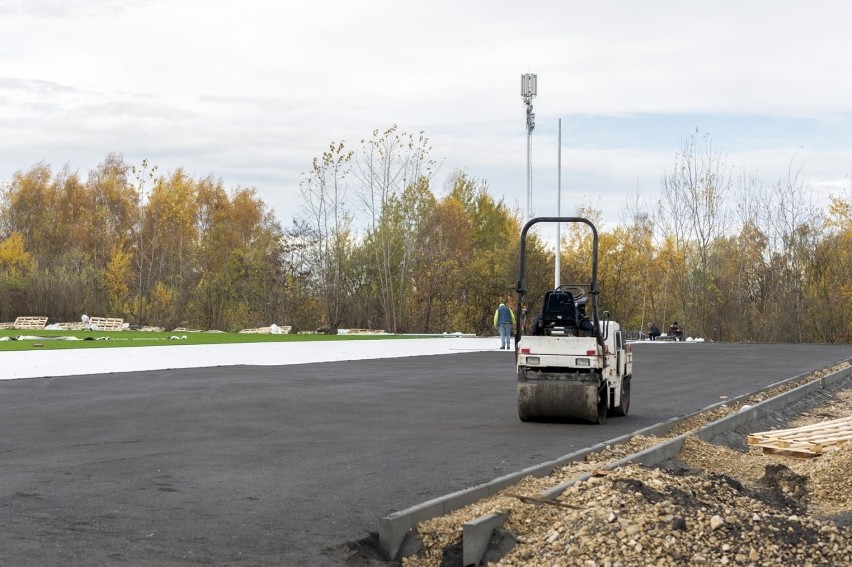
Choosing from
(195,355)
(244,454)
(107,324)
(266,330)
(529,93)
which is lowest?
(244,454)

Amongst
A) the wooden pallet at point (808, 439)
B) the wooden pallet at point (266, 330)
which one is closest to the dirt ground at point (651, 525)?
the wooden pallet at point (808, 439)

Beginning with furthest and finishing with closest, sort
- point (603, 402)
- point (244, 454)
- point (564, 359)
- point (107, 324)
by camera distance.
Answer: point (107, 324)
point (603, 402)
point (564, 359)
point (244, 454)

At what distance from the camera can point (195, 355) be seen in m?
29.3

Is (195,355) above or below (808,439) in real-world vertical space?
above

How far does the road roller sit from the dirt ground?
4424 mm

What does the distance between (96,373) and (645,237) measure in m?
61.7

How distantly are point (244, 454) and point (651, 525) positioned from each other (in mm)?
5667

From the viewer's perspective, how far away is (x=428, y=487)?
911 centimetres

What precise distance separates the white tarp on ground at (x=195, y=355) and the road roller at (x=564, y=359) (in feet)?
38.6

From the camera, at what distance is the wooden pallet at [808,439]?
40.0 ft

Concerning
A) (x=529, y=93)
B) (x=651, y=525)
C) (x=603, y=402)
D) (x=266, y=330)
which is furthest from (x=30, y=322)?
(x=651, y=525)

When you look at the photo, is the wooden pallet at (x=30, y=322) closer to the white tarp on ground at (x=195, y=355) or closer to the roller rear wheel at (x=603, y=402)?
the white tarp on ground at (x=195, y=355)

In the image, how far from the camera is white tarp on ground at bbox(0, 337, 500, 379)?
2345cm

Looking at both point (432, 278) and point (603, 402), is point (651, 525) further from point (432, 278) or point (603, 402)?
point (432, 278)
